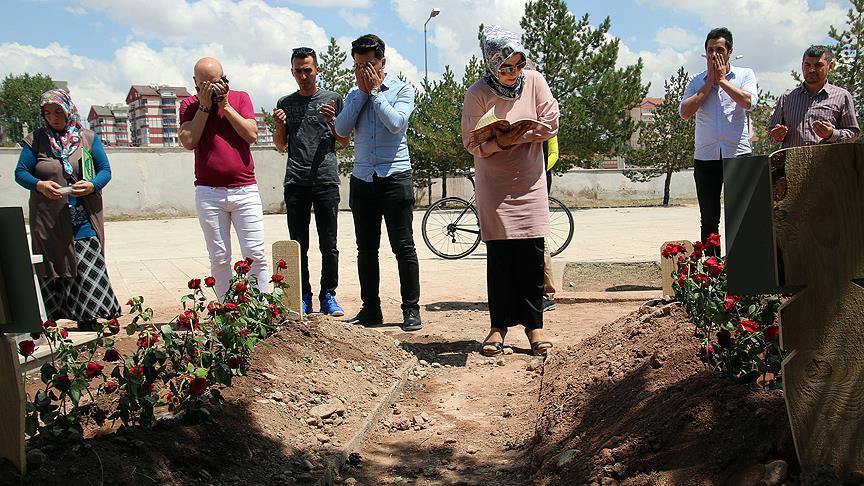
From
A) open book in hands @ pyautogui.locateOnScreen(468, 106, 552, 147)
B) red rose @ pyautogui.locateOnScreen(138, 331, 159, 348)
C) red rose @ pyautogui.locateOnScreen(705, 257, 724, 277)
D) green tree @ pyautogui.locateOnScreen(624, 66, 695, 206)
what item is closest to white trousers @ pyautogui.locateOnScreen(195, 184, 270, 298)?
open book in hands @ pyautogui.locateOnScreen(468, 106, 552, 147)

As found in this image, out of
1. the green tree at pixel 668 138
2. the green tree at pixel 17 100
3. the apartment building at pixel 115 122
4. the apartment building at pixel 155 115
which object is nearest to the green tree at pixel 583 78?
the green tree at pixel 668 138

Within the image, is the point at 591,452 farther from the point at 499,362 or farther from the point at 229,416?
the point at 499,362

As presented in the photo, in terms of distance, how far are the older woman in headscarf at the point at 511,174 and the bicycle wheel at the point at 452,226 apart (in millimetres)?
5182

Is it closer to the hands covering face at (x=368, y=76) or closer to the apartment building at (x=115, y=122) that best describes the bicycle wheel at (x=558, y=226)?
the hands covering face at (x=368, y=76)

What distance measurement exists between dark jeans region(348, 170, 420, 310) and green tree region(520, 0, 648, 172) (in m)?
17.9

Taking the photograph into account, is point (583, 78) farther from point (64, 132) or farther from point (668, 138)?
point (64, 132)

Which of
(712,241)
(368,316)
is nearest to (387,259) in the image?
(368,316)

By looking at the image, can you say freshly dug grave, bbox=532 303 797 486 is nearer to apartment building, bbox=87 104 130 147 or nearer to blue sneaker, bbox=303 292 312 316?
blue sneaker, bbox=303 292 312 316

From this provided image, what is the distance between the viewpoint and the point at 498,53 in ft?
15.5

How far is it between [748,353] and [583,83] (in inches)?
865

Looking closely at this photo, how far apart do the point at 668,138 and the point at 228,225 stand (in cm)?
2343

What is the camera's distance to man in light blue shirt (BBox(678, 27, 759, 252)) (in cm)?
585

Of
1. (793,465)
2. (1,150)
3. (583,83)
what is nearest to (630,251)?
(793,465)

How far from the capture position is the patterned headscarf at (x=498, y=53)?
4.71 m
